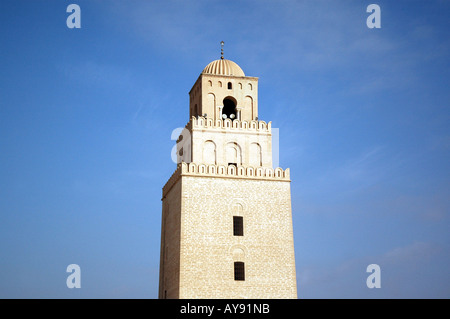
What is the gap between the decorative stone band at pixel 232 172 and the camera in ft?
90.3

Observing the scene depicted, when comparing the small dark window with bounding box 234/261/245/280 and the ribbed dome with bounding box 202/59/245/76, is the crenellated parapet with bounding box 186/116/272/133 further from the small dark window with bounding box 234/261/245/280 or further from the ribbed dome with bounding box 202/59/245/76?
the small dark window with bounding box 234/261/245/280

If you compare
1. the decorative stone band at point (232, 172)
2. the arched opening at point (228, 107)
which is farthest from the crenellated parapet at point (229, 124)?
the decorative stone band at point (232, 172)

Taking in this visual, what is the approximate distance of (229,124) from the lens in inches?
1160

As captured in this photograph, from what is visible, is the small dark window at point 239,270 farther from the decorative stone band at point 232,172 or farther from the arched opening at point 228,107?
the arched opening at point 228,107

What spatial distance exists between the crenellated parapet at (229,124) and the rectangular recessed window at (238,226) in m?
→ 4.98

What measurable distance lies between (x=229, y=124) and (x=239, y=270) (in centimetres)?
774

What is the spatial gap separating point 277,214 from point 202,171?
4.28 metres

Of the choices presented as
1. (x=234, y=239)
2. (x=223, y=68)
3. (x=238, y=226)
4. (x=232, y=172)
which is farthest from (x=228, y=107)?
(x=234, y=239)

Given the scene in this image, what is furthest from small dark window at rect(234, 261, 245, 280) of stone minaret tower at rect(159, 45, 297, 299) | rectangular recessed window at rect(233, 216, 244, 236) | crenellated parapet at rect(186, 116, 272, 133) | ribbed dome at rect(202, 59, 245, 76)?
ribbed dome at rect(202, 59, 245, 76)

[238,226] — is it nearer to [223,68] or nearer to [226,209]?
[226,209]

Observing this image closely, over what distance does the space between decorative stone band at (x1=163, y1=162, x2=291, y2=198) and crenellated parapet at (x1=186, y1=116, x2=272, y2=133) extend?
242 cm
